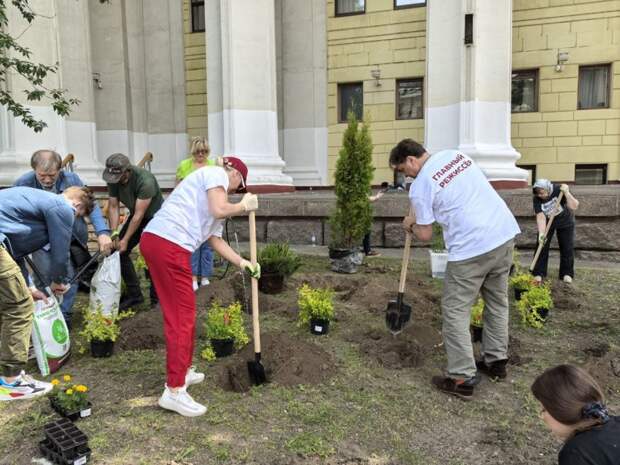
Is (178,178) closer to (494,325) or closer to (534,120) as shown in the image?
(494,325)

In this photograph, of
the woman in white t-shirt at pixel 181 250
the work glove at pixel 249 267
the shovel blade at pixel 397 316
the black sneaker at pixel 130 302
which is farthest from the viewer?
the black sneaker at pixel 130 302

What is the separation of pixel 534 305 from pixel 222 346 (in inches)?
112

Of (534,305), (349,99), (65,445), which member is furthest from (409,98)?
(65,445)

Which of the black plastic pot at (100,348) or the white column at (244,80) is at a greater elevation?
the white column at (244,80)

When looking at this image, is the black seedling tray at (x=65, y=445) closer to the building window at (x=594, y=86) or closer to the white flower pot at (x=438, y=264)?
the white flower pot at (x=438, y=264)

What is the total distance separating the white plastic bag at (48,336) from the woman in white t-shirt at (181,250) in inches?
46.1

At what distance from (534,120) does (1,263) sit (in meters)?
11.0

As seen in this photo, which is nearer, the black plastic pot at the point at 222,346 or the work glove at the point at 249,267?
the work glove at the point at 249,267

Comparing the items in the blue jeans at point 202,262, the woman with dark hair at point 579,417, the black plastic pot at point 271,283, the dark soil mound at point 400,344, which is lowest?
the dark soil mound at point 400,344

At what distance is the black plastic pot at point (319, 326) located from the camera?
4402mm

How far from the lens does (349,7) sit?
38.9 ft

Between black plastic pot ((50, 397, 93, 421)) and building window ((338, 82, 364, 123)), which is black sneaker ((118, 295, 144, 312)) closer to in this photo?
black plastic pot ((50, 397, 93, 421))

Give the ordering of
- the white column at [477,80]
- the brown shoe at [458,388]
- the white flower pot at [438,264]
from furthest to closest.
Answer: the white column at [477,80]
the white flower pot at [438,264]
the brown shoe at [458,388]

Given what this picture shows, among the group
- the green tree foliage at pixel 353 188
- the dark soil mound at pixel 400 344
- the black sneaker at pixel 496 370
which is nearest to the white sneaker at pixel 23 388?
the dark soil mound at pixel 400 344
